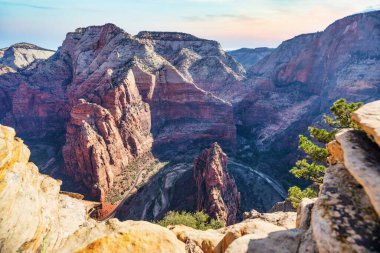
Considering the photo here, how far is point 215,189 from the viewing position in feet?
172

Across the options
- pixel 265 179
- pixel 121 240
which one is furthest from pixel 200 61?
pixel 121 240

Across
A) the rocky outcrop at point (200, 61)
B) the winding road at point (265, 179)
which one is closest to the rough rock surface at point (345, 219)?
the winding road at point (265, 179)

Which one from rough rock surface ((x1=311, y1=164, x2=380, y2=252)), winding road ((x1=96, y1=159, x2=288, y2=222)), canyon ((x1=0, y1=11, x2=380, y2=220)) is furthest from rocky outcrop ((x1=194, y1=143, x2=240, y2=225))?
rough rock surface ((x1=311, y1=164, x2=380, y2=252))

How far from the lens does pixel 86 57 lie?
370ft

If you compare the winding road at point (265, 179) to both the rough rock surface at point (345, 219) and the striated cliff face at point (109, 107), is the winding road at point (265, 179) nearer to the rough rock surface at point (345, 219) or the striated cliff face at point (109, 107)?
the striated cliff face at point (109, 107)

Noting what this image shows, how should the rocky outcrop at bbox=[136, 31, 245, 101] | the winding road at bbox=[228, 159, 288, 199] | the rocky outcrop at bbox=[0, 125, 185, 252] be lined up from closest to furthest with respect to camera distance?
the rocky outcrop at bbox=[0, 125, 185, 252] → the winding road at bbox=[228, 159, 288, 199] → the rocky outcrop at bbox=[136, 31, 245, 101]

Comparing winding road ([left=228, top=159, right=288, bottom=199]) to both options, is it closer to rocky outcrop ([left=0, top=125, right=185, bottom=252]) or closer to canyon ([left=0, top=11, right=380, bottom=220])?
canyon ([left=0, top=11, right=380, bottom=220])

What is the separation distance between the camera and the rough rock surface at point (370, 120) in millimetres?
9328

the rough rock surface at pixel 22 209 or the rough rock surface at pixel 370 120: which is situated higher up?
the rough rock surface at pixel 370 120

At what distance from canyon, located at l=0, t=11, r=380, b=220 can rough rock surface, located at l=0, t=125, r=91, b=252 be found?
43722 mm

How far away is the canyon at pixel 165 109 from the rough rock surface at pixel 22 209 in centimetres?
4372

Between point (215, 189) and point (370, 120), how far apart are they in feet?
145

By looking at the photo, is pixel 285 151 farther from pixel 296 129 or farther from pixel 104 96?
pixel 104 96

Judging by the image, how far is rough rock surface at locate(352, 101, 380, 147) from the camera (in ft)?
30.6
